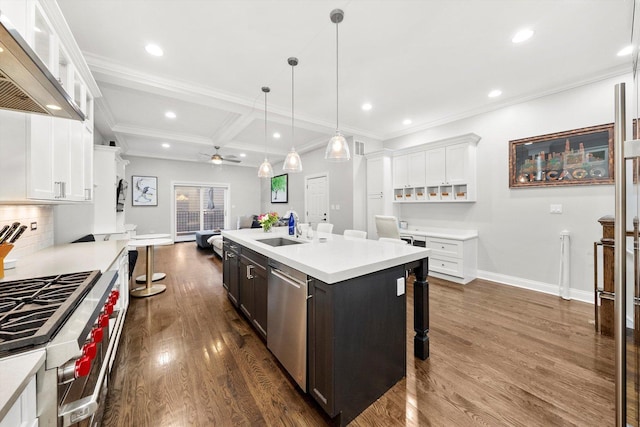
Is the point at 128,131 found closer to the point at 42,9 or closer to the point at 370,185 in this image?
the point at 42,9

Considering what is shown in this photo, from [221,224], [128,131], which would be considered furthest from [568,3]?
[221,224]

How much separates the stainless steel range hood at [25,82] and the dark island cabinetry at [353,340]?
5.06 ft

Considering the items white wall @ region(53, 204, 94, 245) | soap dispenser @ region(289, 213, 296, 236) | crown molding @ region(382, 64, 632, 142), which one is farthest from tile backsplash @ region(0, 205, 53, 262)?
crown molding @ region(382, 64, 632, 142)

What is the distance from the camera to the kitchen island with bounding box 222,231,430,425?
1.43 meters

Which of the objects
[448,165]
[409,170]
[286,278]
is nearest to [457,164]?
[448,165]

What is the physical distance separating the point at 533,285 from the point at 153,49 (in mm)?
5676

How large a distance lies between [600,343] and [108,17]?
5249 mm

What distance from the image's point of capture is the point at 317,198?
6367 mm

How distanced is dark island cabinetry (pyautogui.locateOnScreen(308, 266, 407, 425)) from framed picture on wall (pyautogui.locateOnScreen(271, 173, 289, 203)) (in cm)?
631

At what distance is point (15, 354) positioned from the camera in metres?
0.72

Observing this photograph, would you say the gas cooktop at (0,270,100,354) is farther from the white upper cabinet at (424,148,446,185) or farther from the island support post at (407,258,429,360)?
the white upper cabinet at (424,148,446,185)

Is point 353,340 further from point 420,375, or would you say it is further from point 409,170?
point 409,170

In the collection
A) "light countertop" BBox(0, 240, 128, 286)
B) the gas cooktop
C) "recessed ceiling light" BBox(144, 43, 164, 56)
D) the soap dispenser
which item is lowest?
the gas cooktop

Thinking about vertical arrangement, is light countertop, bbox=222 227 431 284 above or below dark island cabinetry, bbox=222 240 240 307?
above
